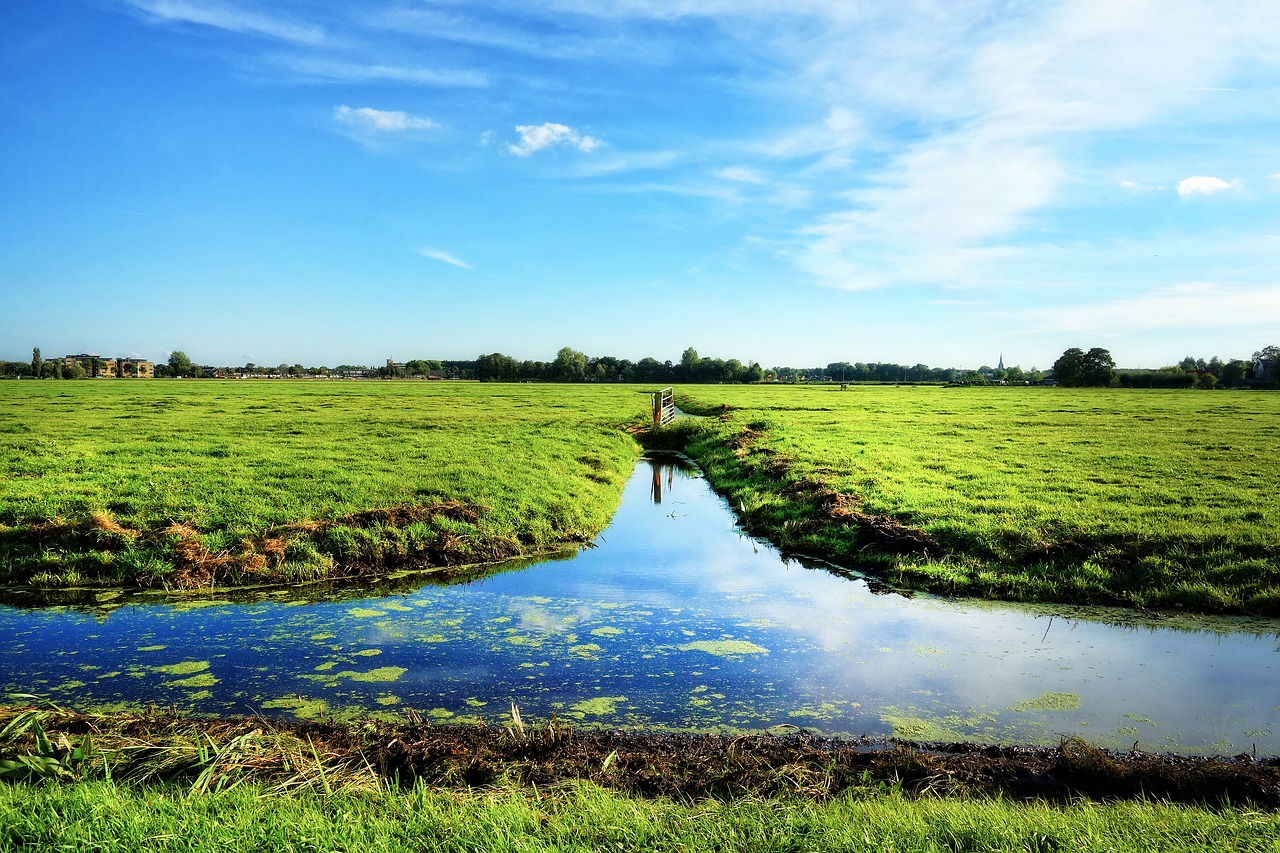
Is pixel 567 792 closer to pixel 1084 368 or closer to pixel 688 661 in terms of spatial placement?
pixel 688 661

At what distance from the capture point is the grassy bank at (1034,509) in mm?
11445

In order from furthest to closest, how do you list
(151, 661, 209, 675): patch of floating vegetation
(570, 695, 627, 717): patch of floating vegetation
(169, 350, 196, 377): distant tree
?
(169, 350, 196, 377): distant tree < (151, 661, 209, 675): patch of floating vegetation < (570, 695, 627, 717): patch of floating vegetation

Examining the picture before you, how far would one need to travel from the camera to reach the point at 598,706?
7.26 metres

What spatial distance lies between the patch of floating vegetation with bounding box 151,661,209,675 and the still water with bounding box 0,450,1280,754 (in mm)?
42

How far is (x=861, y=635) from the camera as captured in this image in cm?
966

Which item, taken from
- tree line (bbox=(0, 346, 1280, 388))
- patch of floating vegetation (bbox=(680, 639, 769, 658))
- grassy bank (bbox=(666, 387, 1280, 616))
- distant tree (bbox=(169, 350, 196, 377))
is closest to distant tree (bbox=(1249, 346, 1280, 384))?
tree line (bbox=(0, 346, 1280, 388))

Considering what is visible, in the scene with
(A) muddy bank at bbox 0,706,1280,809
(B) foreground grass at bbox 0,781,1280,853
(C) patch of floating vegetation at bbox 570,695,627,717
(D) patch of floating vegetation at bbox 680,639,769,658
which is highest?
(B) foreground grass at bbox 0,781,1280,853

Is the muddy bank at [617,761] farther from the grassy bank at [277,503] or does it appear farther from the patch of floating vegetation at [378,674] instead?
the grassy bank at [277,503]

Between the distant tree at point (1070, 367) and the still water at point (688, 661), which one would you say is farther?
the distant tree at point (1070, 367)

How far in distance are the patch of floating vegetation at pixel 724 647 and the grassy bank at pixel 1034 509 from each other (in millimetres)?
4438

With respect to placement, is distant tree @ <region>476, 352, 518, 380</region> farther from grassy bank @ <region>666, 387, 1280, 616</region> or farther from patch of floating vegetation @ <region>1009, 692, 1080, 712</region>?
patch of floating vegetation @ <region>1009, 692, 1080, 712</region>

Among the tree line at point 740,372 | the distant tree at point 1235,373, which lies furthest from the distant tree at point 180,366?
the distant tree at point 1235,373

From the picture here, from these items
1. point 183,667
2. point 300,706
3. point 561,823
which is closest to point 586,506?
point 183,667

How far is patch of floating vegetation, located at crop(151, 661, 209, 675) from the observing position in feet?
26.4
